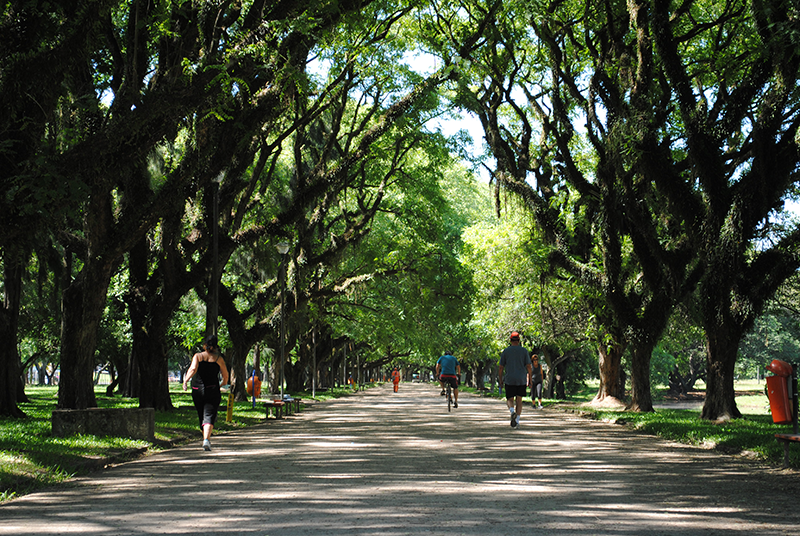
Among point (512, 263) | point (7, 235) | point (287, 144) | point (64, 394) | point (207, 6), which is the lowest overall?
point (64, 394)

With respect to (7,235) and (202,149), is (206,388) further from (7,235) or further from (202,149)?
(202,149)

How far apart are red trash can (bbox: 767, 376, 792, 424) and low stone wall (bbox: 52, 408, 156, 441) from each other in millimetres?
9089

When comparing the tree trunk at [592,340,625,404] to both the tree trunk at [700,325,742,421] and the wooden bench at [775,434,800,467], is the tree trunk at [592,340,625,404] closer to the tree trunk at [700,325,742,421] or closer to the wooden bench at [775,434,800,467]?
the tree trunk at [700,325,742,421]

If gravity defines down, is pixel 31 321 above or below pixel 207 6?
below

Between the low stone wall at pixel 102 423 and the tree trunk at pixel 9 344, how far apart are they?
787 cm

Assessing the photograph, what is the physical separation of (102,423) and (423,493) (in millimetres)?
7161

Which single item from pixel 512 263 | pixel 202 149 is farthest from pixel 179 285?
pixel 512 263

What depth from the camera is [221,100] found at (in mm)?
13109

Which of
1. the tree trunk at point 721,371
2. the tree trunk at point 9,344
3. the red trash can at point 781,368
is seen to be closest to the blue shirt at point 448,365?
the tree trunk at point 721,371

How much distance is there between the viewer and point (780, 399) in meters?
9.96

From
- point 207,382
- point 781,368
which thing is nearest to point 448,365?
point 207,382

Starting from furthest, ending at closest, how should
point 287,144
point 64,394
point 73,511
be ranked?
point 287,144 → point 64,394 → point 73,511

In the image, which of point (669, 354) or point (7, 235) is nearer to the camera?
point (7, 235)

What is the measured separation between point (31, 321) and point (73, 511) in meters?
31.9
